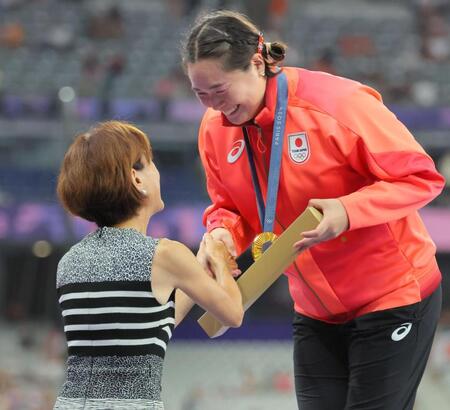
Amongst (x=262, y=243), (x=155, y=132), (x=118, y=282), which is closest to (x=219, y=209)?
(x=262, y=243)

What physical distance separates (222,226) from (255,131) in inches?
11.9

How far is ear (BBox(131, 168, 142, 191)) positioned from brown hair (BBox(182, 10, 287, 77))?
450 millimetres

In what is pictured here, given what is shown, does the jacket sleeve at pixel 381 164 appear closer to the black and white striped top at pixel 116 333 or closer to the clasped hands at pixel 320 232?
the clasped hands at pixel 320 232

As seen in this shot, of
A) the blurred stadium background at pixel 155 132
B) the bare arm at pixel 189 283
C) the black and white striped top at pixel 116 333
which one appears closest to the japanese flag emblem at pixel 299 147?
the bare arm at pixel 189 283

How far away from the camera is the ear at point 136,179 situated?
7.18 feet

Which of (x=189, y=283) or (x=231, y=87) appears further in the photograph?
(x=231, y=87)

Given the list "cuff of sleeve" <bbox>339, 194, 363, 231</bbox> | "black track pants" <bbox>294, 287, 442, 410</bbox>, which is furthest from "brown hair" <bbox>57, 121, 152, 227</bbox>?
"black track pants" <bbox>294, 287, 442, 410</bbox>

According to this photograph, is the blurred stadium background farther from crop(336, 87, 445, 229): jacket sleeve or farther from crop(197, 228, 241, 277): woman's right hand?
crop(336, 87, 445, 229): jacket sleeve

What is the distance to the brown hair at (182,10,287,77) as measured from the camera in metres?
2.47

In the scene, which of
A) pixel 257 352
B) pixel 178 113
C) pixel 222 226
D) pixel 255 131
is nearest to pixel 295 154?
pixel 255 131

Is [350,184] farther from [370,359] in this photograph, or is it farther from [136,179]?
[136,179]

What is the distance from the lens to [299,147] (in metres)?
2.56

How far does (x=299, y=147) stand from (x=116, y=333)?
2.57 feet

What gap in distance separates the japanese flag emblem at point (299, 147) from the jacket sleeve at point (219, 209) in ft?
1.01
